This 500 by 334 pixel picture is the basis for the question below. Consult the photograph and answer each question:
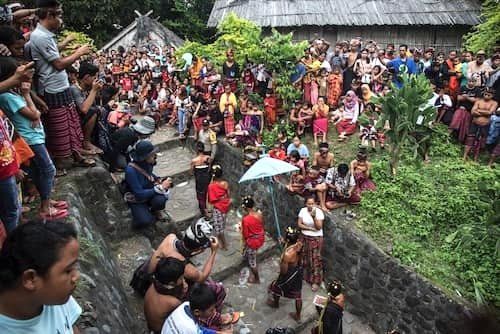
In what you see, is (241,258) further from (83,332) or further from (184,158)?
(83,332)

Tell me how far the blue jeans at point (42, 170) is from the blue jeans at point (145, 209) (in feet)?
5.64

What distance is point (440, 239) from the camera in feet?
24.2

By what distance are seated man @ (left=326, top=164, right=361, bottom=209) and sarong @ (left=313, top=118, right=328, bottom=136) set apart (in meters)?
2.19

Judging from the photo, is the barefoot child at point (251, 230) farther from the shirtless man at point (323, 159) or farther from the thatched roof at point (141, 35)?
the thatched roof at point (141, 35)

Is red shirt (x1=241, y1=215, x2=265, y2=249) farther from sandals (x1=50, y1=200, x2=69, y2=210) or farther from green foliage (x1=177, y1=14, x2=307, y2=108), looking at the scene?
green foliage (x1=177, y1=14, x2=307, y2=108)

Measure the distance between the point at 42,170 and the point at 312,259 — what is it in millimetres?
5054

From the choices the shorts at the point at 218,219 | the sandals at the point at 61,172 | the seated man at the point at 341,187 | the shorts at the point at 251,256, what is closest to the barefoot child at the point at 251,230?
the shorts at the point at 251,256

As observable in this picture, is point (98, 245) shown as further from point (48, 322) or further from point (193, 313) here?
point (48, 322)

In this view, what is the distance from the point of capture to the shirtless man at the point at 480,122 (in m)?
8.66

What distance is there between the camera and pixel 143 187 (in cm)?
620

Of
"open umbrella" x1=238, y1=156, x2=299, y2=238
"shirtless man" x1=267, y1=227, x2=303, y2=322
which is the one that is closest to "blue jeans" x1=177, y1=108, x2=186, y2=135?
"open umbrella" x1=238, y1=156, x2=299, y2=238

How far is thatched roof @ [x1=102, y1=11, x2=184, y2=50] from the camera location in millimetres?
21859

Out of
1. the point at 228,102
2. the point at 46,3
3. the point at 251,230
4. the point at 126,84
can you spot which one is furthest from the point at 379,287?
the point at 126,84

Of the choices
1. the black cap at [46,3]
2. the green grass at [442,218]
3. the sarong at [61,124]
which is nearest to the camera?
the black cap at [46,3]
